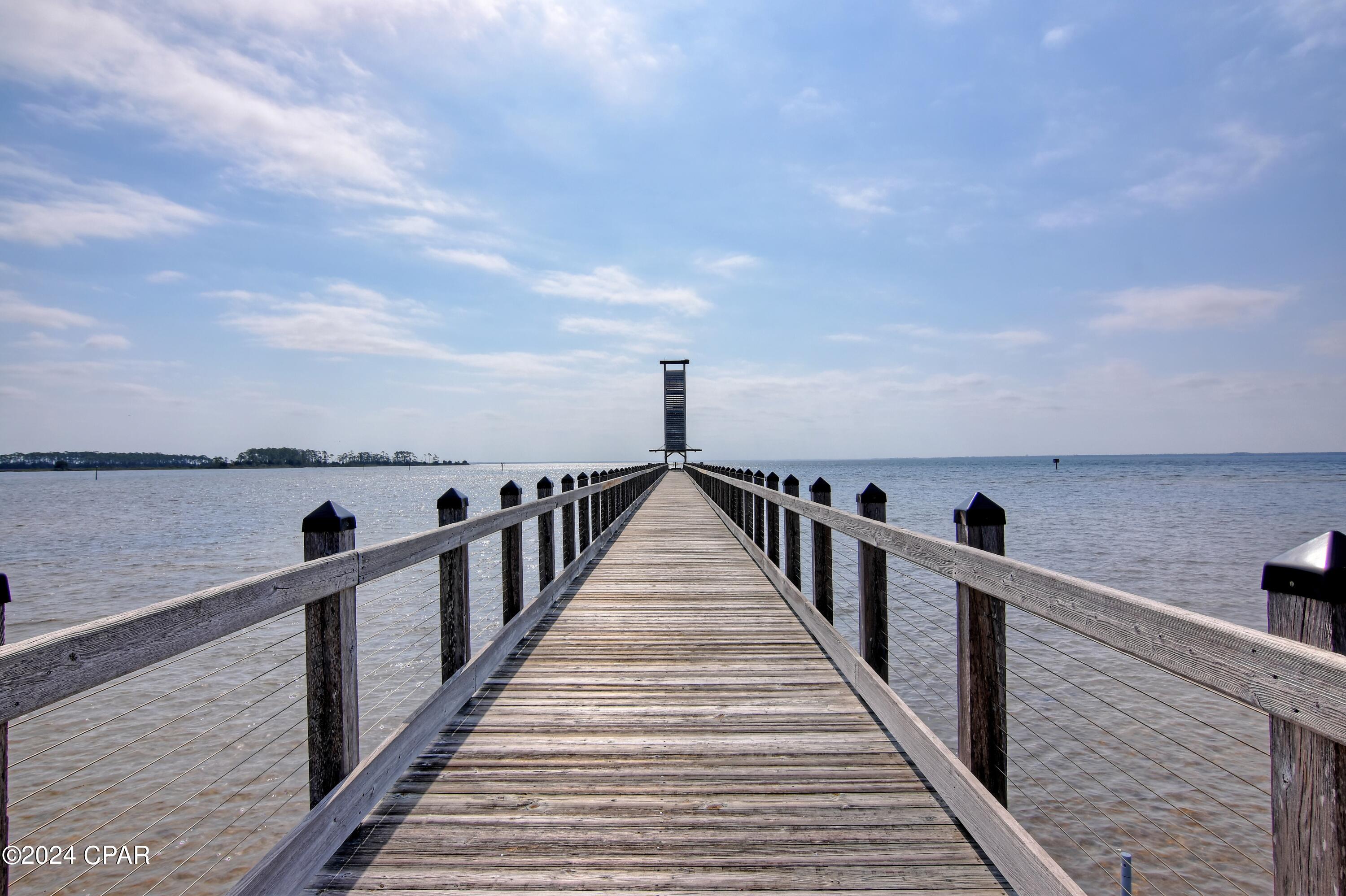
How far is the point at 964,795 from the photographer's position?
8.52ft

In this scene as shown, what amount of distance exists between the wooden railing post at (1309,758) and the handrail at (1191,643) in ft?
0.15

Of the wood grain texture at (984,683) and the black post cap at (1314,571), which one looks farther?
the wood grain texture at (984,683)

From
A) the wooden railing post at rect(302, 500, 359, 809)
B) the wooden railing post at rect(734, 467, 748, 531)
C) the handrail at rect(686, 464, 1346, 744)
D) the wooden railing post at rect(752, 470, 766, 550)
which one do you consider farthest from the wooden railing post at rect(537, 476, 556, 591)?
the handrail at rect(686, 464, 1346, 744)

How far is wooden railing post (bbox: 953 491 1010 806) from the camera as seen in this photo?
2.53 meters

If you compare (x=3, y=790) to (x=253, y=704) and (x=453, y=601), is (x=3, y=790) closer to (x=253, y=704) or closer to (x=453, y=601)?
(x=253, y=704)

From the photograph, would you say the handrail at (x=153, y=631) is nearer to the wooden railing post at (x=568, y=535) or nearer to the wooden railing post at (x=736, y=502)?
the wooden railing post at (x=568, y=535)

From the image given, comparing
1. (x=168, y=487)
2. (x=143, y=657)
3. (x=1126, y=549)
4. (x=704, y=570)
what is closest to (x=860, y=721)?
(x=143, y=657)

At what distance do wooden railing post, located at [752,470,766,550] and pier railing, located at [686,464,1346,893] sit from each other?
37 millimetres

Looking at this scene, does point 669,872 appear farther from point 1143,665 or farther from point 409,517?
point 409,517

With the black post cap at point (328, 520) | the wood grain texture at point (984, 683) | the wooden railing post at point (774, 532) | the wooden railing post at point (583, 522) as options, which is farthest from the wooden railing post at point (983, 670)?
the wooden railing post at point (583, 522)

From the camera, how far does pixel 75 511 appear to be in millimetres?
47969

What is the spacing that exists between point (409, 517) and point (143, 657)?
38.3 m

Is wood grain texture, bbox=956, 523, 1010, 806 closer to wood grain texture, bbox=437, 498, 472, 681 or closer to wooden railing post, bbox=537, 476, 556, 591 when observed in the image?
wood grain texture, bbox=437, 498, 472, 681

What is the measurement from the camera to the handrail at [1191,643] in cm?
125
